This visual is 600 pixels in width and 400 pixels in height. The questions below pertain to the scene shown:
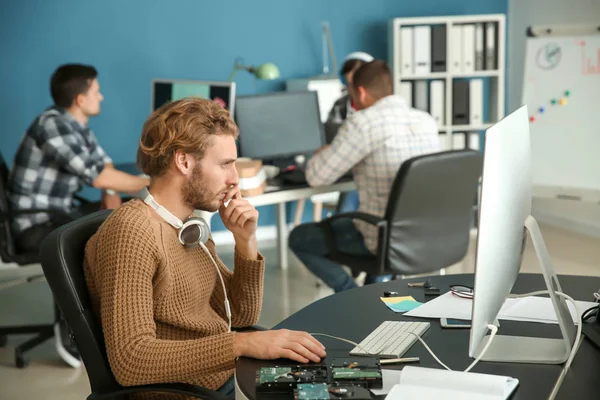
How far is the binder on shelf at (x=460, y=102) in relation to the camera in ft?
18.2

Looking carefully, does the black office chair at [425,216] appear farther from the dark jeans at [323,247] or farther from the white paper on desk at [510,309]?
the white paper on desk at [510,309]

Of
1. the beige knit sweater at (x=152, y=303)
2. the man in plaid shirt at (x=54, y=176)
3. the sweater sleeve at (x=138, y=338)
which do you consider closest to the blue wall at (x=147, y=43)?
the man in plaid shirt at (x=54, y=176)

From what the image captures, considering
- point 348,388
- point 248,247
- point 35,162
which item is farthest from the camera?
point 35,162

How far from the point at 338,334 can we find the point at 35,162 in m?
2.42

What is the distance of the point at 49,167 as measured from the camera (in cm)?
363

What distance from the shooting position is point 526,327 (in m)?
1.60

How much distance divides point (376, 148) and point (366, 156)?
68 millimetres

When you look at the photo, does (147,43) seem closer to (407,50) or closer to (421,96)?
(407,50)

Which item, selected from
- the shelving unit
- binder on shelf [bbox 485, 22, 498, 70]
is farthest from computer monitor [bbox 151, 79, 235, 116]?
binder on shelf [bbox 485, 22, 498, 70]

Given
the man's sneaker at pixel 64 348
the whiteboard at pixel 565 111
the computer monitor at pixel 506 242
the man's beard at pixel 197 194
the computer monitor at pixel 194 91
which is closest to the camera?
the computer monitor at pixel 506 242

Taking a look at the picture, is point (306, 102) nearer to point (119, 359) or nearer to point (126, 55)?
point (126, 55)

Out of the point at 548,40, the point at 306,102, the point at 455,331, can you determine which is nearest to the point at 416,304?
the point at 455,331

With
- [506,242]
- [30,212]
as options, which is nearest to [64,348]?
[30,212]

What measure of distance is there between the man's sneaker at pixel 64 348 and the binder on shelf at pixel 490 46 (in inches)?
137
